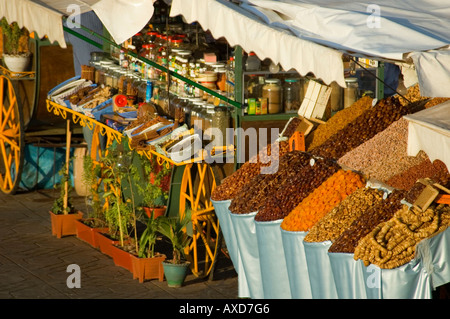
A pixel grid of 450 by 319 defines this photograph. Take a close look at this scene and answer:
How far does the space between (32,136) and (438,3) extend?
19.1ft

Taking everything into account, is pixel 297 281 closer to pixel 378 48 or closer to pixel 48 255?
pixel 378 48

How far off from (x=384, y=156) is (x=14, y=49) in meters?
6.03

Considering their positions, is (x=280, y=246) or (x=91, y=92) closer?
(x=280, y=246)

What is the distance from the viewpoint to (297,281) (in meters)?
6.27

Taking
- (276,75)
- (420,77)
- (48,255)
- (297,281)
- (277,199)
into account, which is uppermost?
(420,77)

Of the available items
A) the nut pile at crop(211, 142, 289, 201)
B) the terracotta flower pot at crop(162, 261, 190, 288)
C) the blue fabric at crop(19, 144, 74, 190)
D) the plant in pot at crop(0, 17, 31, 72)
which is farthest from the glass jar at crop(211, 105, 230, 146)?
the plant in pot at crop(0, 17, 31, 72)

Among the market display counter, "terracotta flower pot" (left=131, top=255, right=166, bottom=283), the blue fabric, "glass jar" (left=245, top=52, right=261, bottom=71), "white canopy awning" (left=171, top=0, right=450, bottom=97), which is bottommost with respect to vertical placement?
the blue fabric

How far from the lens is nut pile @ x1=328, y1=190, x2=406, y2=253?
Result: 5742mm

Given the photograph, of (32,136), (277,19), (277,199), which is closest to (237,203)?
(277,199)

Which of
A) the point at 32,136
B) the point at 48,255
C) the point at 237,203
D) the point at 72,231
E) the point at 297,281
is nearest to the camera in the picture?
the point at 297,281

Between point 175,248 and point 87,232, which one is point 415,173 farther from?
point 87,232

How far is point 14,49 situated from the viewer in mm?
11242

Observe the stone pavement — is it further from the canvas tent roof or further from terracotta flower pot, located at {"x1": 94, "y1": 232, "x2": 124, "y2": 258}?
the canvas tent roof

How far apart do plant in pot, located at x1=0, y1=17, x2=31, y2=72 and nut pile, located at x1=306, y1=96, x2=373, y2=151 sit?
4897 millimetres
